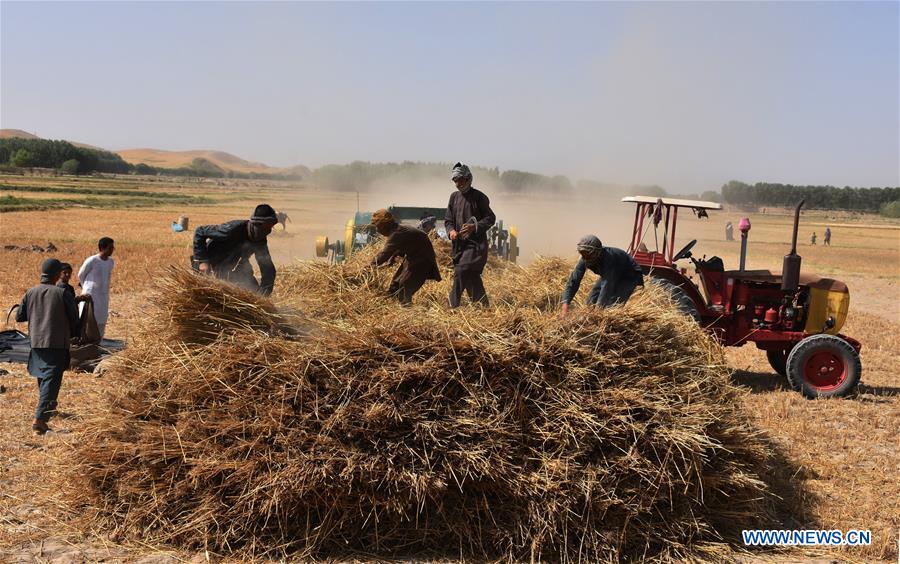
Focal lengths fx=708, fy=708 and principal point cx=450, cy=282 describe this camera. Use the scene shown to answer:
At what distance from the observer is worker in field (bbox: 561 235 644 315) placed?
5.79 metres

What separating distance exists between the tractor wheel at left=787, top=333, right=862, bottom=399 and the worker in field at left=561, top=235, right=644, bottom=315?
3080mm

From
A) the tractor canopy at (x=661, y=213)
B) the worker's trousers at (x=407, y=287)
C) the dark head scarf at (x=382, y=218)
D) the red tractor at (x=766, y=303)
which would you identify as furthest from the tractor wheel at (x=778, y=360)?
the dark head scarf at (x=382, y=218)

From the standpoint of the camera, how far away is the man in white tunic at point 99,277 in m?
8.09

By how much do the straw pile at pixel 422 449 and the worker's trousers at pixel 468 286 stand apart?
234 cm

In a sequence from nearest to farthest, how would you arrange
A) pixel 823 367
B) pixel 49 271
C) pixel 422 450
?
pixel 422 450 < pixel 49 271 < pixel 823 367

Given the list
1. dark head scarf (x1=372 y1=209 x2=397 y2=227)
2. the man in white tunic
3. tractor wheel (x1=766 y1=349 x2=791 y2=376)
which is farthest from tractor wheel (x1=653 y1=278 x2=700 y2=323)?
the man in white tunic

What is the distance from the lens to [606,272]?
5.91 m

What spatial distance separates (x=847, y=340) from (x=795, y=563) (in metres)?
4.59

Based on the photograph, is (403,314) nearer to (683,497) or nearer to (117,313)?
(683,497)

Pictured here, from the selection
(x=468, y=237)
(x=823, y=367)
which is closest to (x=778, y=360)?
(x=823, y=367)

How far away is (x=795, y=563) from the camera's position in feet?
14.2

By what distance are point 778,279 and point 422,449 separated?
20.2 ft

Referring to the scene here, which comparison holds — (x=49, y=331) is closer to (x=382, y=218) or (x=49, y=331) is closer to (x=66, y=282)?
(x=66, y=282)
